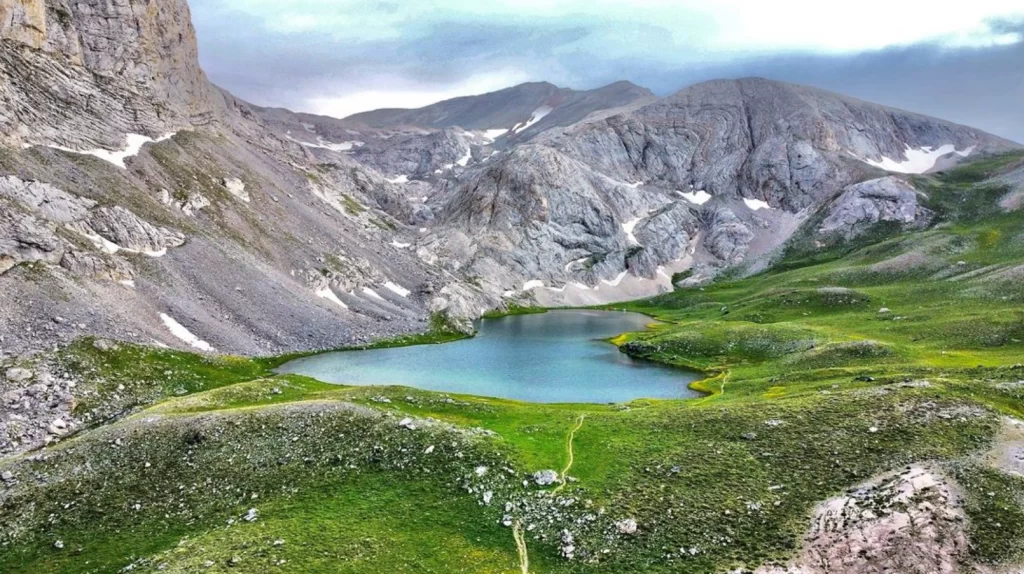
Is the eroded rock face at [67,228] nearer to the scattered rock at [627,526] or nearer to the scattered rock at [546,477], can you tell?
the scattered rock at [546,477]

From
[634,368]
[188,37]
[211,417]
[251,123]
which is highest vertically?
[188,37]

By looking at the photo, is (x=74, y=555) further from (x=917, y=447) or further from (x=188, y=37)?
(x=188, y=37)

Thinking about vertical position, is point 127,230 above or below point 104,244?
above

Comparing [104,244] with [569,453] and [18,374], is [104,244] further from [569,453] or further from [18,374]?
[569,453]

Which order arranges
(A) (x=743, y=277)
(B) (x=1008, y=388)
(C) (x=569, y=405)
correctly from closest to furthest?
1. (B) (x=1008, y=388)
2. (C) (x=569, y=405)
3. (A) (x=743, y=277)

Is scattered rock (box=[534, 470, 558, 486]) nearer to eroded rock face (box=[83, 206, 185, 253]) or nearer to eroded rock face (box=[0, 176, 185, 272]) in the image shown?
eroded rock face (box=[0, 176, 185, 272])

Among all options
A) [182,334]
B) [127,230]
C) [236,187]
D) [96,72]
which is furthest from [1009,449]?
[96,72]

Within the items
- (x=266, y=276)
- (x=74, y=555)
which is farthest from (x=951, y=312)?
(x=266, y=276)

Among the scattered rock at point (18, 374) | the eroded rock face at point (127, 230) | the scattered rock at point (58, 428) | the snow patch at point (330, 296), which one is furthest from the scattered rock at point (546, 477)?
the snow patch at point (330, 296)
